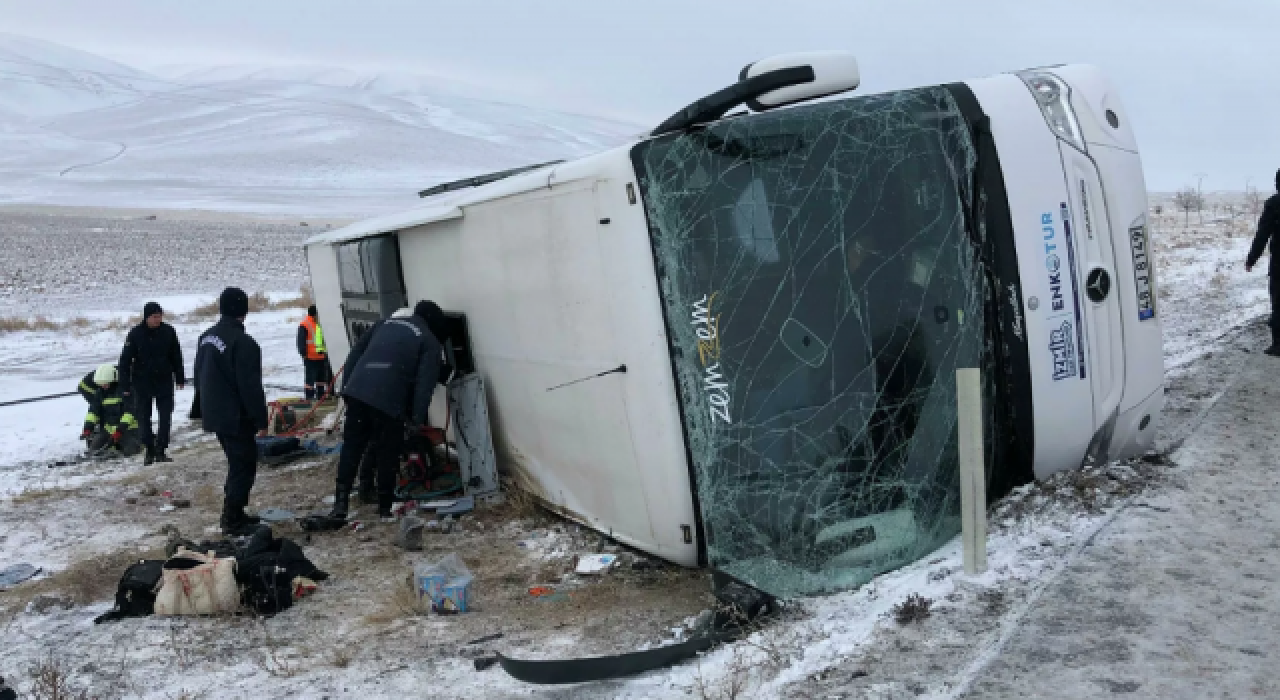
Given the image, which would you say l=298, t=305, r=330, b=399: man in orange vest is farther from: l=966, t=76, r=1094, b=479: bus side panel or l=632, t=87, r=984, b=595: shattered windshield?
l=966, t=76, r=1094, b=479: bus side panel

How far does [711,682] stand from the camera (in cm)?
329

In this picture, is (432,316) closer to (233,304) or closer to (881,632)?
(233,304)

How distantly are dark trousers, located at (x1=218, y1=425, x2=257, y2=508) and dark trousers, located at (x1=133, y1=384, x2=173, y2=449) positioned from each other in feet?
11.0

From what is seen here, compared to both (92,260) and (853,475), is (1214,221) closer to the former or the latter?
(853,475)

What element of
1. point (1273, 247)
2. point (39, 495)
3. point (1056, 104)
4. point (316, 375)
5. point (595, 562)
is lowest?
point (595, 562)

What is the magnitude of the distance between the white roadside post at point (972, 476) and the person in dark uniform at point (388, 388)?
3701mm

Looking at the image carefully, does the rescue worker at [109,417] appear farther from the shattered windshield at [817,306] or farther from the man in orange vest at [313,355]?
the shattered windshield at [817,306]

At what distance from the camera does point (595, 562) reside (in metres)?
5.24

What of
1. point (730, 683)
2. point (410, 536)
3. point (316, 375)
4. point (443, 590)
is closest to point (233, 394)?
point (410, 536)

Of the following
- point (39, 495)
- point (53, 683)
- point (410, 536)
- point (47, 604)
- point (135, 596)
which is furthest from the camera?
point (39, 495)

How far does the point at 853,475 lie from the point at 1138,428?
1.58m

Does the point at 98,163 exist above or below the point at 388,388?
above

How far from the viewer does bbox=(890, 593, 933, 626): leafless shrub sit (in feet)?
11.1

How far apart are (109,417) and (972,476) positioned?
29.4 feet
